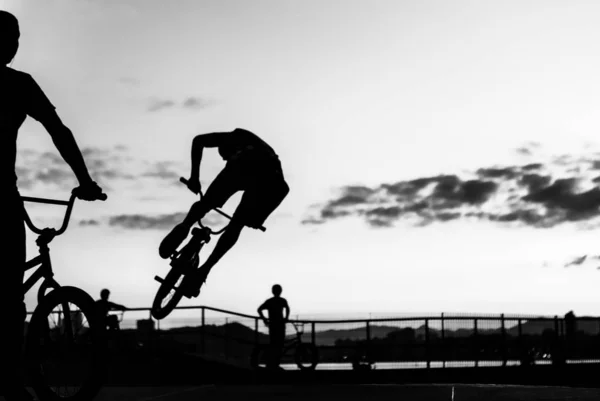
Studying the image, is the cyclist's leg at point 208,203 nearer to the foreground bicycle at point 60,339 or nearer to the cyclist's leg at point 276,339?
the foreground bicycle at point 60,339

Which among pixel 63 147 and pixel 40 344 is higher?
pixel 63 147

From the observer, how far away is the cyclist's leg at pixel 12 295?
497 centimetres

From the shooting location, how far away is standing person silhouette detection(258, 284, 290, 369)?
20484 mm

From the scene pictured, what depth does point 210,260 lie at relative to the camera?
787 cm

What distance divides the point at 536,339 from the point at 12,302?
894 inches

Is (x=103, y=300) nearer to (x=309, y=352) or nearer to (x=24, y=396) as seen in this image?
(x=309, y=352)

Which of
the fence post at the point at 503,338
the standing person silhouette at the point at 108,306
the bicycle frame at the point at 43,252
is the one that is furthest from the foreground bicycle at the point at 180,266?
the fence post at the point at 503,338

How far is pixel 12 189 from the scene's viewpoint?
4957mm

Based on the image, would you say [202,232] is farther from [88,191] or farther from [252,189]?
[88,191]

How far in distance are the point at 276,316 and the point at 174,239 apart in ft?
42.5

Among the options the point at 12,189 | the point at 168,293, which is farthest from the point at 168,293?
the point at 12,189

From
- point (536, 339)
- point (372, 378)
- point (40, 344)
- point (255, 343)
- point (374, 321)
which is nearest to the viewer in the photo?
point (40, 344)

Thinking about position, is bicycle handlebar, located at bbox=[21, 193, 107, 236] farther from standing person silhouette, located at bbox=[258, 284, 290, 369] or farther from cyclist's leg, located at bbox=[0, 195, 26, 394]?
standing person silhouette, located at bbox=[258, 284, 290, 369]

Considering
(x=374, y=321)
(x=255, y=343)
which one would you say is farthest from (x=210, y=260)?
(x=374, y=321)
